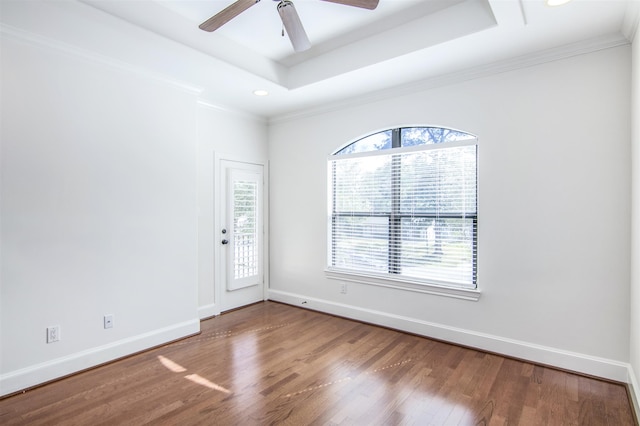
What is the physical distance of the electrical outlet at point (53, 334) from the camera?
2695 mm

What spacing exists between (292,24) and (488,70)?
196 cm

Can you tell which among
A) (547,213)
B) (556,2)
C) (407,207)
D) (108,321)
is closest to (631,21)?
(556,2)

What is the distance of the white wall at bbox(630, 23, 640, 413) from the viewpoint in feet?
7.56

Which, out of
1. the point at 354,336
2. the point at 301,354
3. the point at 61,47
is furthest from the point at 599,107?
the point at 61,47

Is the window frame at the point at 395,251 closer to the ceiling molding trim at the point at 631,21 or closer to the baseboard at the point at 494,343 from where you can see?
the baseboard at the point at 494,343

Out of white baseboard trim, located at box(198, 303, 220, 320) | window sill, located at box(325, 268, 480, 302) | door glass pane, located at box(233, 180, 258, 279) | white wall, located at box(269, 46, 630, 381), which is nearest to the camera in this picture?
white wall, located at box(269, 46, 630, 381)

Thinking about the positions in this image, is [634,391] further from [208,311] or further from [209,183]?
[209,183]

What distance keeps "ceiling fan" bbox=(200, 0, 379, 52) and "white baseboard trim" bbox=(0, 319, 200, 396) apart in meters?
2.86

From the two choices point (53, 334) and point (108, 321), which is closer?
point (53, 334)

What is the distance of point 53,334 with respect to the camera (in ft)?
8.91

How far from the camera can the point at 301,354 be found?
319cm

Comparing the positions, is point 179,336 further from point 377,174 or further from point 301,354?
point 377,174

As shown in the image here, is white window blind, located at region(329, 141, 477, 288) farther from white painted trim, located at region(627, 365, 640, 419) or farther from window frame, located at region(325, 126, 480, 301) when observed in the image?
white painted trim, located at region(627, 365, 640, 419)

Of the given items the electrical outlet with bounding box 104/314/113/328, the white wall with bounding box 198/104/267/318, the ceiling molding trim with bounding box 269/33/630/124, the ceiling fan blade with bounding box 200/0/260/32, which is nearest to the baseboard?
the white wall with bounding box 198/104/267/318
